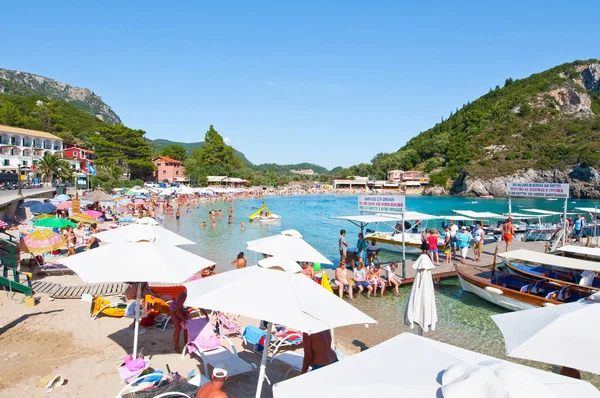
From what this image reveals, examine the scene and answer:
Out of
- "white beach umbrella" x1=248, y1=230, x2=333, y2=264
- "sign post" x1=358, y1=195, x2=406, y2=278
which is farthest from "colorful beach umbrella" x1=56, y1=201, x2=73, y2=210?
"white beach umbrella" x1=248, y1=230, x2=333, y2=264

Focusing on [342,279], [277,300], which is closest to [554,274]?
[342,279]

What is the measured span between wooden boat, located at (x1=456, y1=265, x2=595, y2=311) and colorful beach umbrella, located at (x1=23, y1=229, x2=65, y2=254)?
13.0 metres

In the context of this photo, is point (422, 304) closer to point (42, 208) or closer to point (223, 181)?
point (42, 208)

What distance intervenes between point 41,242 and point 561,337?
12.7 metres

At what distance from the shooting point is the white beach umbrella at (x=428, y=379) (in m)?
1.91

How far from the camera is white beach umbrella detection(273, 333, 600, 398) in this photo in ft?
6.25

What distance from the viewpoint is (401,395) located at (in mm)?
2154

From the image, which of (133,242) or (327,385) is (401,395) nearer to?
(327,385)

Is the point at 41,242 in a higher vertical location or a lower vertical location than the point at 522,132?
lower

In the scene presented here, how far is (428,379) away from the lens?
2.26 m

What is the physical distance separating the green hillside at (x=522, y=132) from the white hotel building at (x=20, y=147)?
314 feet

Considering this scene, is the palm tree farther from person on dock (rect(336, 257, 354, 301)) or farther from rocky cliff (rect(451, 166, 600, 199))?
rocky cliff (rect(451, 166, 600, 199))

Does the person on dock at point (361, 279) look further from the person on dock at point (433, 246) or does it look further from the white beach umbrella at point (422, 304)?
the white beach umbrella at point (422, 304)

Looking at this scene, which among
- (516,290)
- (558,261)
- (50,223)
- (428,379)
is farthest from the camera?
(50,223)
